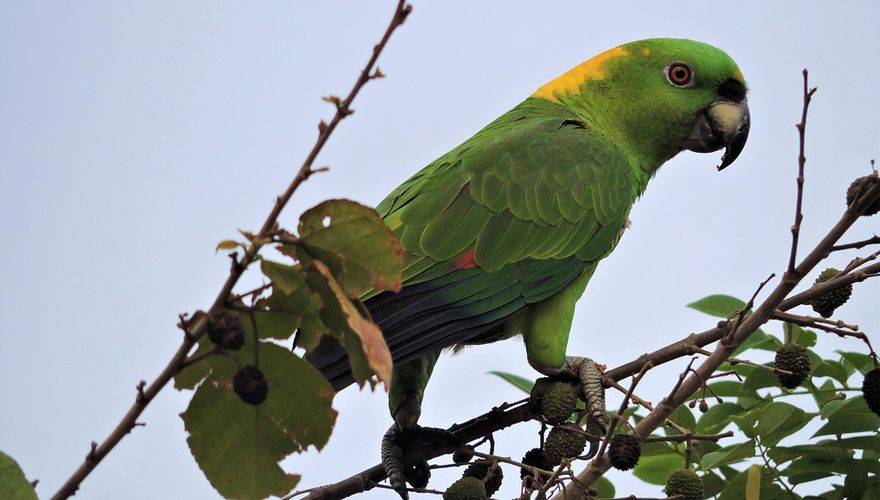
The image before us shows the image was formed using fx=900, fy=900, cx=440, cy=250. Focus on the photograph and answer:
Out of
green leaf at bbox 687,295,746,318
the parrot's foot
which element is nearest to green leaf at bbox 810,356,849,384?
green leaf at bbox 687,295,746,318

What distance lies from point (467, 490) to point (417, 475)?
0.82m

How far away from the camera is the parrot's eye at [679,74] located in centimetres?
382

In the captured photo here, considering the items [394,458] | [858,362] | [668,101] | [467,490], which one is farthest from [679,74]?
[467,490]

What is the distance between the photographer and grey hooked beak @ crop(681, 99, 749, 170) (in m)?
3.80

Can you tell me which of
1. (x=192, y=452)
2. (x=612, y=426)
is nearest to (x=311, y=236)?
(x=192, y=452)

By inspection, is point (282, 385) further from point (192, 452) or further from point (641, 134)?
point (641, 134)

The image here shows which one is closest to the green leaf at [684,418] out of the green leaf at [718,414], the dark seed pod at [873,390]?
the green leaf at [718,414]

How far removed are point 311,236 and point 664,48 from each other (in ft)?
9.69

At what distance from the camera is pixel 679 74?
3824mm

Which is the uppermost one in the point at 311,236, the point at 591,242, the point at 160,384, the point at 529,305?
the point at 591,242

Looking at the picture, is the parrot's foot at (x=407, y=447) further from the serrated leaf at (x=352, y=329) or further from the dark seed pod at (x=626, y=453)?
the serrated leaf at (x=352, y=329)

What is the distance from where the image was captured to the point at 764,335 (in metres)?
2.64

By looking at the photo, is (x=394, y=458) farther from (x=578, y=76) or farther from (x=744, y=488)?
(x=578, y=76)

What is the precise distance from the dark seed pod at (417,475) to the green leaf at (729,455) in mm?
999
